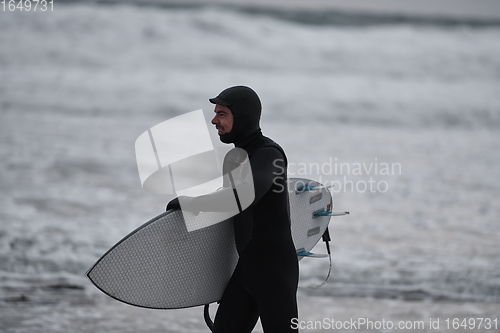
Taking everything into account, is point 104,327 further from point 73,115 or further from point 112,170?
point 73,115

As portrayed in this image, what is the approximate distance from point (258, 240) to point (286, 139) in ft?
31.2

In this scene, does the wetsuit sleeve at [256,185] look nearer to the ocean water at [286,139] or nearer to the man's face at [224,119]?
the man's face at [224,119]

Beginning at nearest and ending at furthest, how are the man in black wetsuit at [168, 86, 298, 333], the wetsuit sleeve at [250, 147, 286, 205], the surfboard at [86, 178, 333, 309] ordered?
the wetsuit sleeve at [250, 147, 286, 205], the man in black wetsuit at [168, 86, 298, 333], the surfboard at [86, 178, 333, 309]

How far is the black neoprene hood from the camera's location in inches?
94.6

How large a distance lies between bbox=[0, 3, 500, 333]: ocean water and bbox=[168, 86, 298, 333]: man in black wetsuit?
164 centimetres

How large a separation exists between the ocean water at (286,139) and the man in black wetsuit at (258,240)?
1637mm

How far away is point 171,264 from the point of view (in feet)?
9.10

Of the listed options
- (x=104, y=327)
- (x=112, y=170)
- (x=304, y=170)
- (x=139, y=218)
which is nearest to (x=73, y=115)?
(x=112, y=170)

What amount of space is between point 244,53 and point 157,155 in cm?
1695

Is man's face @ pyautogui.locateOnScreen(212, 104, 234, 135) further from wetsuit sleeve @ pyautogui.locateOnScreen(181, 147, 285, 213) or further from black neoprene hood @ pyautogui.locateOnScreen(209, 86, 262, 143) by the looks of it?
wetsuit sleeve @ pyautogui.locateOnScreen(181, 147, 285, 213)

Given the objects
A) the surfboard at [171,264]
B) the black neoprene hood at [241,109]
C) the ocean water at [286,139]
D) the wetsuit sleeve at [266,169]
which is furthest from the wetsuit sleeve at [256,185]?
the ocean water at [286,139]

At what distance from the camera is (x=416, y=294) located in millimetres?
4953

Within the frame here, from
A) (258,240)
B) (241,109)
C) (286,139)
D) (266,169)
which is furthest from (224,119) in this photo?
(286,139)

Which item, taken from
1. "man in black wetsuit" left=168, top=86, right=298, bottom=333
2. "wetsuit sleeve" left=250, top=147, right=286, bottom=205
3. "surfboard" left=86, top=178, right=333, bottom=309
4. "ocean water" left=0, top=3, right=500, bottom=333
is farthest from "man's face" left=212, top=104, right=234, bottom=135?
"ocean water" left=0, top=3, right=500, bottom=333
